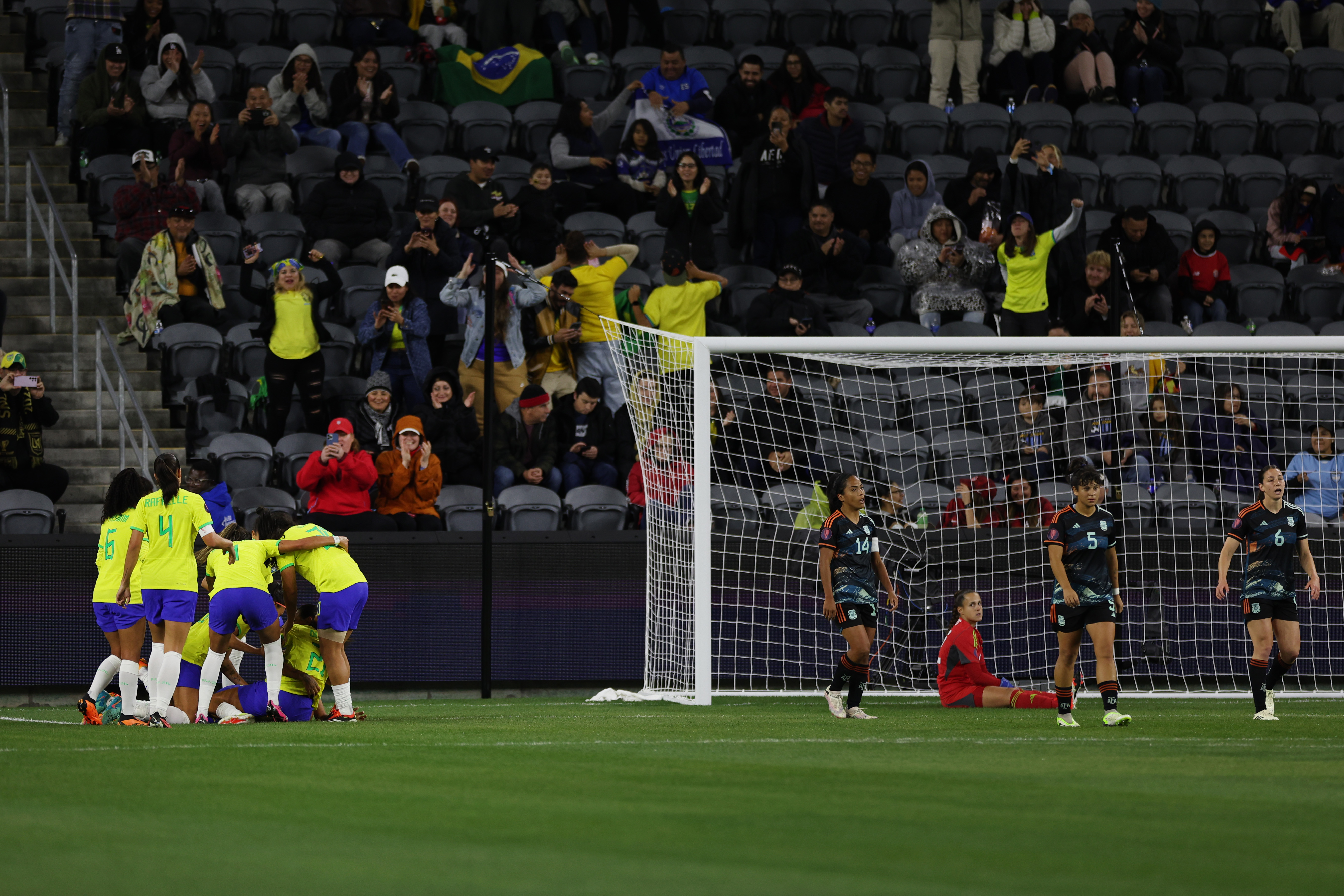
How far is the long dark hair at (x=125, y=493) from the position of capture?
11523 mm

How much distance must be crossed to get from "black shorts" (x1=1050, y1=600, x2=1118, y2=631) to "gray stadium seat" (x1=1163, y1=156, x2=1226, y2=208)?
11.1 m

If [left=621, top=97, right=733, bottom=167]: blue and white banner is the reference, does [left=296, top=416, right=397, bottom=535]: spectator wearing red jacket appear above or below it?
below

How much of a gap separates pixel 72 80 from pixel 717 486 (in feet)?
30.0

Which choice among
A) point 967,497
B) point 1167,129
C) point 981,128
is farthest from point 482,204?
point 1167,129

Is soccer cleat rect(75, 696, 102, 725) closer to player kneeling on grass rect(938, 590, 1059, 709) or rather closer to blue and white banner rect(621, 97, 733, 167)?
player kneeling on grass rect(938, 590, 1059, 709)

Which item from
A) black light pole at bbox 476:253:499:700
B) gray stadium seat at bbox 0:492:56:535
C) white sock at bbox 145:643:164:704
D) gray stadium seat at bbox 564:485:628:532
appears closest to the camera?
white sock at bbox 145:643:164:704

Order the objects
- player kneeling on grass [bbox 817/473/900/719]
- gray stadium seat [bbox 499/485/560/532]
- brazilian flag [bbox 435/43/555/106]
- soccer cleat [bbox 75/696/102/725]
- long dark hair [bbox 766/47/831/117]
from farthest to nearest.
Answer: brazilian flag [bbox 435/43/555/106] < long dark hair [bbox 766/47/831/117] < gray stadium seat [bbox 499/485/560/532] < player kneeling on grass [bbox 817/473/900/719] < soccer cleat [bbox 75/696/102/725]

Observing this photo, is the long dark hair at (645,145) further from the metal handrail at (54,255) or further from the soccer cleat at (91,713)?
the soccer cleat at (91,713)

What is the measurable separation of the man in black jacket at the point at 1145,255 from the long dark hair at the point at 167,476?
10935 millimetres

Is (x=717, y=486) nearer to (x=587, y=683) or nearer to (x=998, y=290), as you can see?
(x=587, y=683)

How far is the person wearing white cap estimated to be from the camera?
16.2 meters

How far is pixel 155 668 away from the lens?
37.6 feet

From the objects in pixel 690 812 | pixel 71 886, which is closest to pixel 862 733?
pixel 690 812

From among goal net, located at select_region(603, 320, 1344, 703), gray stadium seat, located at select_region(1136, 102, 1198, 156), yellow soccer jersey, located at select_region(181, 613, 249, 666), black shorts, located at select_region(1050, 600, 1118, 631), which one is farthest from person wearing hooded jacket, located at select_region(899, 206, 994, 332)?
yellow soccer jersey, located at select_region(181, 613, 249, 666)
